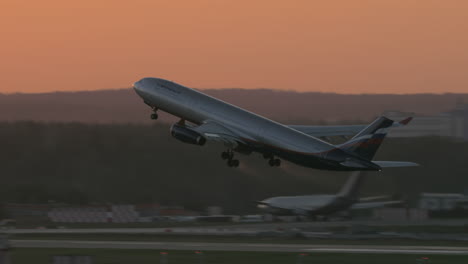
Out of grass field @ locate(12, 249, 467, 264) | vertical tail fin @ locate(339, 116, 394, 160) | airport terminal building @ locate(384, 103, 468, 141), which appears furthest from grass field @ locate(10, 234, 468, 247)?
airport terminal building @ locate(384, 103, 468, 141)

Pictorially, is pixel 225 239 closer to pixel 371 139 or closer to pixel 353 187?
pixel 353 187

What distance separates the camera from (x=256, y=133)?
8119 centimetres

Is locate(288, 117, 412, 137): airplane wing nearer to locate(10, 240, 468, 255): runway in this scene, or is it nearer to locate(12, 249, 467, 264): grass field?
locate(10, 240, 468, 255): runway

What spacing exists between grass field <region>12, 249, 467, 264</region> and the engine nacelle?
12044 mm

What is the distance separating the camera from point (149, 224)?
115 metres

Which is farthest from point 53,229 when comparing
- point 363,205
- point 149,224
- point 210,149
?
point 210,149

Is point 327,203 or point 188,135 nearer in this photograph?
point 188,135

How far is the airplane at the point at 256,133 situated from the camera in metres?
76.1

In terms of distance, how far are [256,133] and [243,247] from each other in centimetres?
1053

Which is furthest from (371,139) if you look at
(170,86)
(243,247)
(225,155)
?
(170,86)

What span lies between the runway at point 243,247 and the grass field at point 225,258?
3572 mm

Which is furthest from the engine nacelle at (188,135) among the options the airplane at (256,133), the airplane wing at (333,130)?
the airplane wing at (333,130)

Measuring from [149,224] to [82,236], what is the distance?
19185mm

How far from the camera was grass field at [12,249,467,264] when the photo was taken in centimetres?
→ 6900
